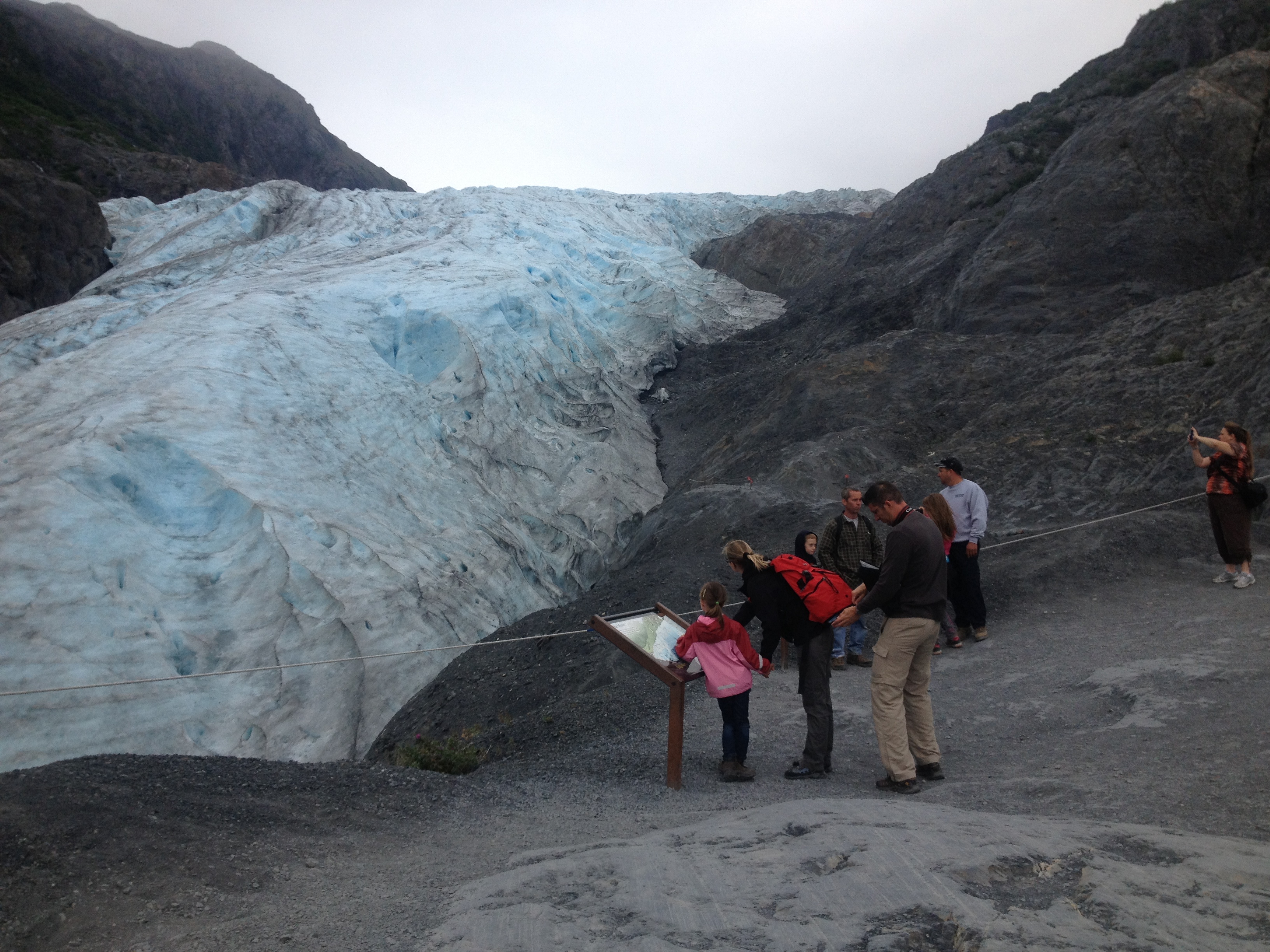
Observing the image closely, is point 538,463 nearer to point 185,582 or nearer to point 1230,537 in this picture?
point 185,582

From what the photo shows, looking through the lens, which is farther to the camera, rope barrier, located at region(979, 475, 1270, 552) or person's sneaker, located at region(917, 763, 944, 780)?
rope barrier, located at region(979, 475, 1270, 552)

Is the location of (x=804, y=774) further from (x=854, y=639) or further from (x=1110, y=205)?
(x=1110, y=205)

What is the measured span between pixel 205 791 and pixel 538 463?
36.0 ft

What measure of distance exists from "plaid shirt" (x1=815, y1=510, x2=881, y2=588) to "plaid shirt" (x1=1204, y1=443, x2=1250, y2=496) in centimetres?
259

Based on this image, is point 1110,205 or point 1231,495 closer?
point 1231,495

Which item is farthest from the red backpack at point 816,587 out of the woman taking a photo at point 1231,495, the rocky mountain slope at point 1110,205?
the rocky mountain slope at point 1110,205

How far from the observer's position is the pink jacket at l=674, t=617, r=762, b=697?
4906 millimetres

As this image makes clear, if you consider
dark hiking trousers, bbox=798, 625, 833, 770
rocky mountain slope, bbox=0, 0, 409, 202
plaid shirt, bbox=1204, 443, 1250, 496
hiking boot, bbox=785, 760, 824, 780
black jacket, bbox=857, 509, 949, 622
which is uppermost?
rocky mountain slope, bbox=0, 0, 409, 202

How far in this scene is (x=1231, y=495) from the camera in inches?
255

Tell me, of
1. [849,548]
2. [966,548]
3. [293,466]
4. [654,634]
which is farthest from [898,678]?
[293,466]

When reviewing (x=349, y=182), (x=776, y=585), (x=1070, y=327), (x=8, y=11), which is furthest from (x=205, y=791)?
(x=349, y=182)

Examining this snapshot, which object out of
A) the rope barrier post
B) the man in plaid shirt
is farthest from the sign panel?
the man in plaid shirt

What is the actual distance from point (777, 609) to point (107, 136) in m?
39.2

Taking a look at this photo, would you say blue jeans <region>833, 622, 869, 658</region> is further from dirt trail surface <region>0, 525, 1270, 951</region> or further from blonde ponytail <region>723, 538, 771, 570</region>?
blonde ponytail <region>723, 538, 771, 570</region>
